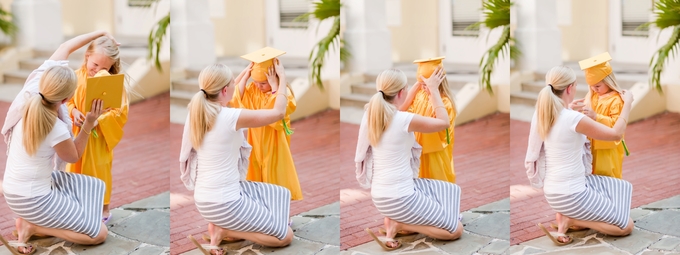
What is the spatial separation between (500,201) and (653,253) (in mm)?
857

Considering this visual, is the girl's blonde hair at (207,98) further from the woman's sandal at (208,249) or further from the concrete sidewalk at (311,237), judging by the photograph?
the concrete sidewalk at (311,237)

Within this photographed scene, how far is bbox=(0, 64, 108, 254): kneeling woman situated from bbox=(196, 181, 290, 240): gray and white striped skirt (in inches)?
24.8

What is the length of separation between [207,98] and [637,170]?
2583 millimetres

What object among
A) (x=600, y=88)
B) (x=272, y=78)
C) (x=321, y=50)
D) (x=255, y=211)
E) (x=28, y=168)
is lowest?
(x=255, y=211)

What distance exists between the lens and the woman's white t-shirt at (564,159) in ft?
12.7

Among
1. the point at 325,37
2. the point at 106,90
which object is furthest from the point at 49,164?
the point at 325,37

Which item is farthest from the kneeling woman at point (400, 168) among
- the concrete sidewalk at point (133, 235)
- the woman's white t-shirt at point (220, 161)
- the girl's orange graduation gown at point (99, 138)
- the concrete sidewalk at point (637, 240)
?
the girl's orange graduation gown at point (99, 138)

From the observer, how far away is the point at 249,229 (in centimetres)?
382

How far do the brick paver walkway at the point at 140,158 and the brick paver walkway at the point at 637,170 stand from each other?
222 centimetres

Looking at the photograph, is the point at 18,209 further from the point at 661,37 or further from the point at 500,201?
the point at 661,37

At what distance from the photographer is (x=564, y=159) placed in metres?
3.92

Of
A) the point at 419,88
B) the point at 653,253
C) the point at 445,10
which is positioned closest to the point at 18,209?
the point at 419,88

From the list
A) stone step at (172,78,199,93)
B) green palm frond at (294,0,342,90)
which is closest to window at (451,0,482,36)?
green palm frond at (294,0,342,90)

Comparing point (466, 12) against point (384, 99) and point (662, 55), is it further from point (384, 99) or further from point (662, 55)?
point (662, 55)
